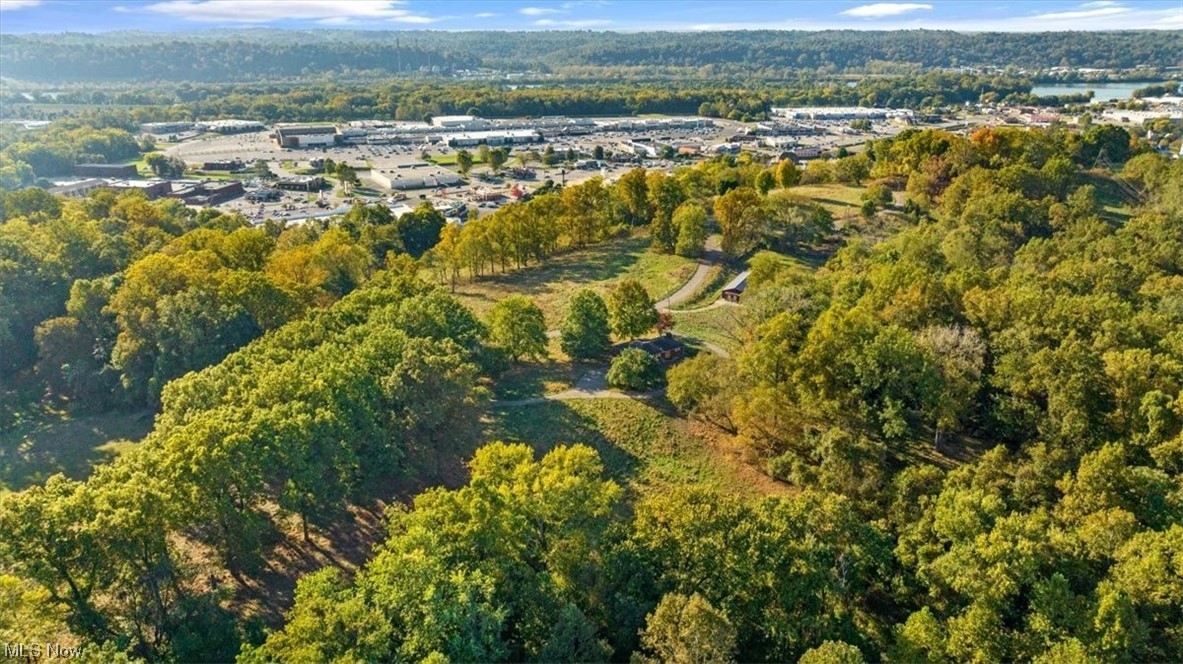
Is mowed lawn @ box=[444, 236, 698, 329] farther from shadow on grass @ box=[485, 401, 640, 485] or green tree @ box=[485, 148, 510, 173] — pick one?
green tree @ box=[485, 148, 510, 173]

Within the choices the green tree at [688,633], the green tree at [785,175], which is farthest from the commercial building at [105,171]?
the green tree at [688,633]

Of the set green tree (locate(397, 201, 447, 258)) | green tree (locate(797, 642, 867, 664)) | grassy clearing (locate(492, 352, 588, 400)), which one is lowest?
grassy clearing (locate(492, 352, 588, 400))

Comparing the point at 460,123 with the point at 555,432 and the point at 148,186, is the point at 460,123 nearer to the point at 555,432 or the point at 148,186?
the point at 148,186

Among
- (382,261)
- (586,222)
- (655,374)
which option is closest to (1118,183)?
(586,222)

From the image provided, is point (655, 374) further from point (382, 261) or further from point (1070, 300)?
point (382, 261)

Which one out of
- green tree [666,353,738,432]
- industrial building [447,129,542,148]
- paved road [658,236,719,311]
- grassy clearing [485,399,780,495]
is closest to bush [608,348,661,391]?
grassy clearing [485,399,780,495]

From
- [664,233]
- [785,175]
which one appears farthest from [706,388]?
[785,175]

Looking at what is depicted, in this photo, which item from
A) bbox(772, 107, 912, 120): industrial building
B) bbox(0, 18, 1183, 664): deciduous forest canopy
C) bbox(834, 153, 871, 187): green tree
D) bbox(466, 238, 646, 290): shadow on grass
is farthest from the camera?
bbox(772, 107, 912, 120): industrial building
